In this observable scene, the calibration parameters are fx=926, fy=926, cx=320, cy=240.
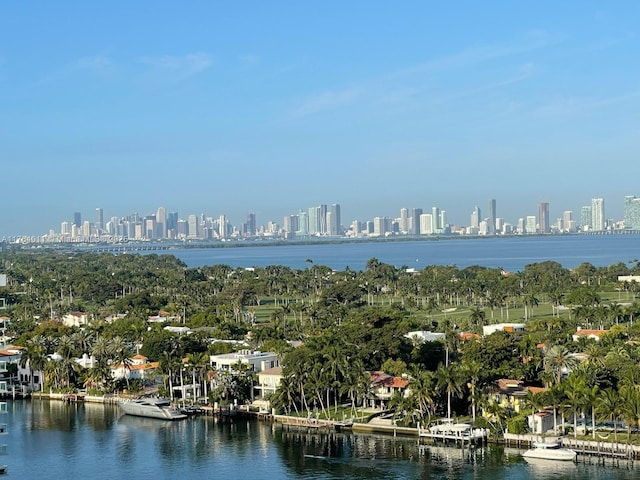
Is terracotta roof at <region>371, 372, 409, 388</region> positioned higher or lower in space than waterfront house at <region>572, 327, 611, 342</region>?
lower

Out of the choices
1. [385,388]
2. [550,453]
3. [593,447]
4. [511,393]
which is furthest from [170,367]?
[593,447]

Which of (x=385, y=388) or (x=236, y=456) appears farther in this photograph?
(x=385, y=388)

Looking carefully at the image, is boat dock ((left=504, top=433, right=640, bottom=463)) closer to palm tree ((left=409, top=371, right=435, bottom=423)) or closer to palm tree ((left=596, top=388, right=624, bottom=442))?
palm tree ((left=596, top=388, right=624, bottom=442))

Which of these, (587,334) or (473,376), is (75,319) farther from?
(473,376)

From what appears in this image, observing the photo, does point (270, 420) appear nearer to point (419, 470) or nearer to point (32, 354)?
point (419, 470)

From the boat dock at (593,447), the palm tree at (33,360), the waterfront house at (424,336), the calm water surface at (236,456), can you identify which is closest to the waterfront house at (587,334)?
the waterfront house at (424,336)

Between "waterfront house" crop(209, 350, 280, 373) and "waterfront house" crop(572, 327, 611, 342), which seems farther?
"waterfront house" crop(572, 327, 611, 342)

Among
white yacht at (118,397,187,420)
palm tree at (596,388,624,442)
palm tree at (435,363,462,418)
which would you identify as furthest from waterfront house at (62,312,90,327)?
palm tree at (596,388,624,442)
